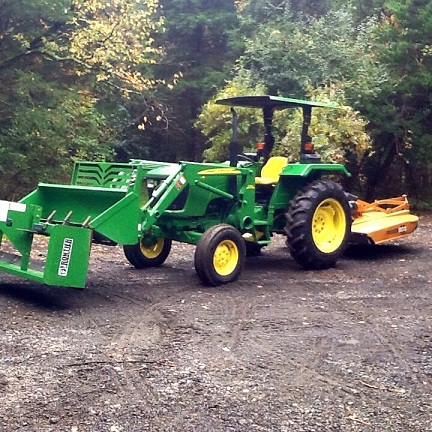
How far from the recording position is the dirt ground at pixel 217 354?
3.99 meters

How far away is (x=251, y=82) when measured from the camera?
51.9 ft

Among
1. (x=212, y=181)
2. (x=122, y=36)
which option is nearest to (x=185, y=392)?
(x=212, y=181)

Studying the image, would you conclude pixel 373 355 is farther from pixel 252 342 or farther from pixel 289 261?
pixel 289 261

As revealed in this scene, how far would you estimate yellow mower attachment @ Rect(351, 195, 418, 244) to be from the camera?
944 centimetres

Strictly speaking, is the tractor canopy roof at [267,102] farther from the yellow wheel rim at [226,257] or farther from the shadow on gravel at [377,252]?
the shadow on gravel at [377,252]

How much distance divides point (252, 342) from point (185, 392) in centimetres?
125

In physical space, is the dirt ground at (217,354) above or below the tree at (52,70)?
below

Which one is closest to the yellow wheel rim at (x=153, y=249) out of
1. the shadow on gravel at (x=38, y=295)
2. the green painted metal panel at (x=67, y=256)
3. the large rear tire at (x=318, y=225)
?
the large rear tire at (x=318, y=225)

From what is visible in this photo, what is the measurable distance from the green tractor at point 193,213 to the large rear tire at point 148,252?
0.01 meters

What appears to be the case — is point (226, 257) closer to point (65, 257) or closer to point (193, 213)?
point (193, 213)

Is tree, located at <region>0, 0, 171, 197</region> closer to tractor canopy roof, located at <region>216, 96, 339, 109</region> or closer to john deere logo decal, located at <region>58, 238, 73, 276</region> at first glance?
tractor canopy roof, located at <region>216, 96, 339, 109</region>

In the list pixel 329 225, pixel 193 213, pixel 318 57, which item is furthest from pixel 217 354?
pixel 318 57

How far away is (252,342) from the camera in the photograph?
5.50 metres

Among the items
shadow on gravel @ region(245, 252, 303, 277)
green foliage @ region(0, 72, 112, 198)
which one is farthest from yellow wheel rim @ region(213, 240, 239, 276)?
green foliage @ region(0, 72, 112, 198)
